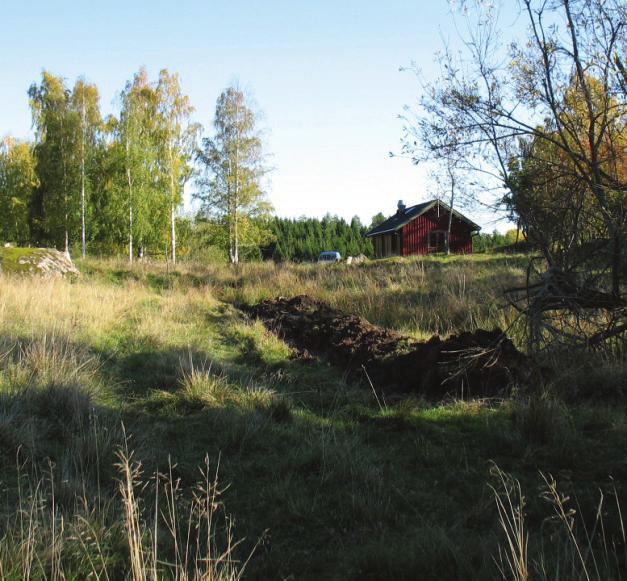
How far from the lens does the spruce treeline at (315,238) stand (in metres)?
79.9

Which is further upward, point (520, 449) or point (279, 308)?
point (279, 308)

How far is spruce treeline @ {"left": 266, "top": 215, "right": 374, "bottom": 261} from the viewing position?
79.9 metres

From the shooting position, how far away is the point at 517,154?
463 cm

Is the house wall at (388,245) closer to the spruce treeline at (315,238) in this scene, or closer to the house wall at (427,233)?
the house wall at (427,233)

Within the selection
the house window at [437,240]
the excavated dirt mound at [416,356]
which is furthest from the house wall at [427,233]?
the excavated dirt mound at [416,356]

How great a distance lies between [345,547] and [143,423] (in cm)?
230

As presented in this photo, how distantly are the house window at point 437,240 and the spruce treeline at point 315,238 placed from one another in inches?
1540

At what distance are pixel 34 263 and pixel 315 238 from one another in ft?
233

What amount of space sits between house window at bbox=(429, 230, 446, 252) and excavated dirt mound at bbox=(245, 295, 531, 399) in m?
31.2

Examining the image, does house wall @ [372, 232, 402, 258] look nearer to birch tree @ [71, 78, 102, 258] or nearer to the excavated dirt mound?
birch tree @ [71, 78, 102, 258]

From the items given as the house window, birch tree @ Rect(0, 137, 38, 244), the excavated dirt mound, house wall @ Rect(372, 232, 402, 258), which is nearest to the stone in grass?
the excavated dirt mound

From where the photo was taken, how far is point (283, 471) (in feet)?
11.4

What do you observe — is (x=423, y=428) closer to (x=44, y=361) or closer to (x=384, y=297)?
(x=44, y=361)

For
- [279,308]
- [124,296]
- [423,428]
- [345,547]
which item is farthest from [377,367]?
[124,296]
